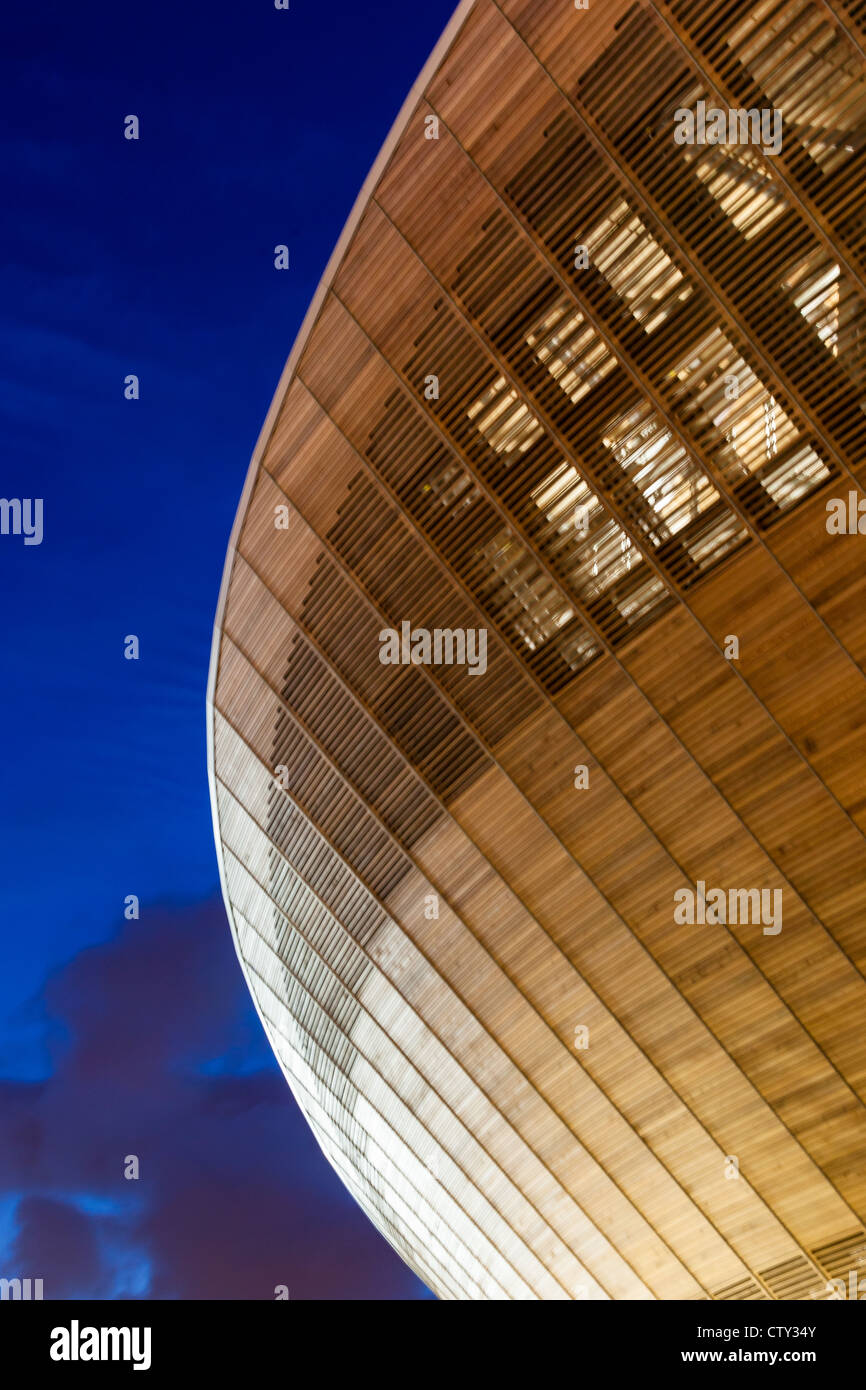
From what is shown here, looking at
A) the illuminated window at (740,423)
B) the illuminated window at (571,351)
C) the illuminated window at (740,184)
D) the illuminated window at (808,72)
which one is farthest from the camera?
the illuminated window at (571,351)

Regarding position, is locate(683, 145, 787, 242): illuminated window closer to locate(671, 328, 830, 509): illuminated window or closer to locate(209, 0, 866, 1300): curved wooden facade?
locate(209, 0, 866, 1300): curved wooden facade

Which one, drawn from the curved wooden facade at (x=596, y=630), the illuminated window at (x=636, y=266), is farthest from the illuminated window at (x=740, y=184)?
the illuminated window at (x=636, y=266)

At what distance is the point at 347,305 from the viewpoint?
57.7 ft

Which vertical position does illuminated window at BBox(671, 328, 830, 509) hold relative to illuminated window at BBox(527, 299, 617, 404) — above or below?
below

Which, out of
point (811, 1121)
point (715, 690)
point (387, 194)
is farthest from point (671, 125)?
point (811, 1121)

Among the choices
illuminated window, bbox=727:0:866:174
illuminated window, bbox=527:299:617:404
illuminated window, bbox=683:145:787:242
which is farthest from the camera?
illuminated window, bbox=527:299:617:404

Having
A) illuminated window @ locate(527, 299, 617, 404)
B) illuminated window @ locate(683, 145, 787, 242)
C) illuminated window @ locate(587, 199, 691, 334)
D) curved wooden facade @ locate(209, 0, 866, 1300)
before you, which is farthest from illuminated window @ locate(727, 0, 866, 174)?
illuminated window @ locate(527, 299, 617, 404)

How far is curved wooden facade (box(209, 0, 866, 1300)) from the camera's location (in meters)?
14.5

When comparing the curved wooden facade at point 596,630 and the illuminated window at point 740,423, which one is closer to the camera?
the curved wooden facade at point 596,630

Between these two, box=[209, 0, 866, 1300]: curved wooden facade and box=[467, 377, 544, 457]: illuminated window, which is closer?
box=[209, 0, 866, 1300]: curved wooden facade

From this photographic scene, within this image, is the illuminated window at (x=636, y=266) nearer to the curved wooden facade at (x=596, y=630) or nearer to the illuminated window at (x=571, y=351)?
the curved wooden facade at (x=596, y=630)

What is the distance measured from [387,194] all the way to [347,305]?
1.71 metres

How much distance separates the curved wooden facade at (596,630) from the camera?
14477mm
